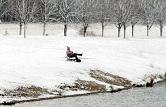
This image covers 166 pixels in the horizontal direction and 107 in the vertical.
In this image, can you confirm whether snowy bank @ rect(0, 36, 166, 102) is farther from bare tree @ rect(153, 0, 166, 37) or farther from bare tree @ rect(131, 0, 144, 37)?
bare tree @ rect(153, 0, 166, 37)

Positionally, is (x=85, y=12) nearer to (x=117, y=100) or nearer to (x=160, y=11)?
(x=160, y=11)

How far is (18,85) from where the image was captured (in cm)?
3077

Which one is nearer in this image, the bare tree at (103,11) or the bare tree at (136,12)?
the bare tree at (103,11)

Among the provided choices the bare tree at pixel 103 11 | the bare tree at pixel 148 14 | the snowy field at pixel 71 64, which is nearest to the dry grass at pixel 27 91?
the snowy field at pixel 71 64

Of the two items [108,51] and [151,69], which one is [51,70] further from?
[108,51]

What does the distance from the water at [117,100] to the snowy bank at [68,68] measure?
1474mm

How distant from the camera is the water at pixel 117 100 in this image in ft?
93.0

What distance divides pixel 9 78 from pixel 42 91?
7.29 ft

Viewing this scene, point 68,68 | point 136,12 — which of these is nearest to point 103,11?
point 136,12

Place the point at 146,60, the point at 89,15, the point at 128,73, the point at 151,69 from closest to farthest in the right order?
the point at 128,73 → the point at 151,69 → the point at 146,60 → the point at 89,15

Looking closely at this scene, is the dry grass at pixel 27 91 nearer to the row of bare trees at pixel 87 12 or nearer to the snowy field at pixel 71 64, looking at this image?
the snowy field at pixel 71 64

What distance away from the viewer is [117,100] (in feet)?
99.1

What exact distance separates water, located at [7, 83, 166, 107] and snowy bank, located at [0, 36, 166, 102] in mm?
1474

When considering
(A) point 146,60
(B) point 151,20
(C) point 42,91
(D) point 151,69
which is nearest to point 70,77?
(C) point 42,91
